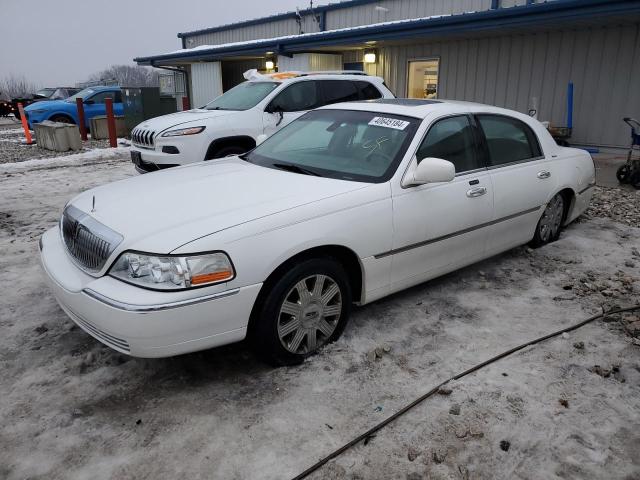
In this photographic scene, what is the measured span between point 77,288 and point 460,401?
88.3 inches

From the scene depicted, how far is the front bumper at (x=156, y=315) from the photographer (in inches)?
103

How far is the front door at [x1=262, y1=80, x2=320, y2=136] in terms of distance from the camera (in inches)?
313

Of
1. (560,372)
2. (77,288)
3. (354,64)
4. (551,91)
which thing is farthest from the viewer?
(354,64)

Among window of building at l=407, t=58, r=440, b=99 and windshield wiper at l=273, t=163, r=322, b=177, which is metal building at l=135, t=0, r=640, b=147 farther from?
windshield wiper at l=273, t=163, r=322, b=177

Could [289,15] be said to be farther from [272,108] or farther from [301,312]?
[301,312]

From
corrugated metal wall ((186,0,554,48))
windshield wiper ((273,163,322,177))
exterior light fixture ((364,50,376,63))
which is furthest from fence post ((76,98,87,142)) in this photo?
windshield wiper ((273,163,322,177))

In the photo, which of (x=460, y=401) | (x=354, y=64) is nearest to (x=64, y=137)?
(x=354, y=64)

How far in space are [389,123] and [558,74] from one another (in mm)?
8768

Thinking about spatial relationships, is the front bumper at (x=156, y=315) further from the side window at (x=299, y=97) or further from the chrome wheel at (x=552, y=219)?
the side window at (x=299, y=97)

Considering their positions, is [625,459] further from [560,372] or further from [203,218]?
[203,218]

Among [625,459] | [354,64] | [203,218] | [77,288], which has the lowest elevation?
[625,459]

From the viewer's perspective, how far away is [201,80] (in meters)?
20.2

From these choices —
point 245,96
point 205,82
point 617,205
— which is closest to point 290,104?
point 245,96

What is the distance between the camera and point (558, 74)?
11.0 m
